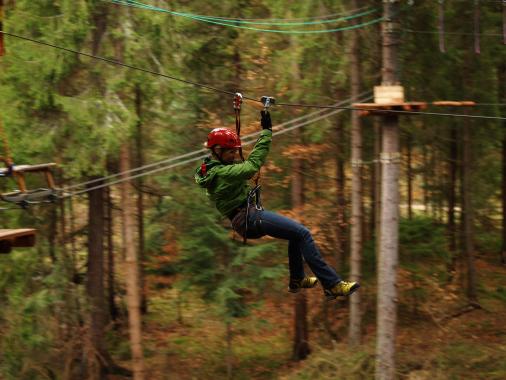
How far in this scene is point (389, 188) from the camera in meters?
10.8

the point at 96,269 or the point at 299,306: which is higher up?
the point at 96,269

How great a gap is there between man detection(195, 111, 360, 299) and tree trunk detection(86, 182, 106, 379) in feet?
32.1

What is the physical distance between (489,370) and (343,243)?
15.9 ft

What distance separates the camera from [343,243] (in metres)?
16.4

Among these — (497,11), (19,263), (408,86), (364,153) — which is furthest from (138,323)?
(497,11)

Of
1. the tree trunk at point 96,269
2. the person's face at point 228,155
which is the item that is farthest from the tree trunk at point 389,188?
the tree trunk at point 96,269

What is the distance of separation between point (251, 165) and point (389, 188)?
5.73 metres

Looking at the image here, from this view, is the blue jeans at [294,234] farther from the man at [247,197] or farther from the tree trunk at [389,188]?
the tree trunk at [389,188]

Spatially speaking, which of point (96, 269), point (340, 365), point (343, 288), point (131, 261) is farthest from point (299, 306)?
point (343, 288)

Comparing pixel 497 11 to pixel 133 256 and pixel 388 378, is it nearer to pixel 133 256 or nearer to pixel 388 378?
pixel 388 378

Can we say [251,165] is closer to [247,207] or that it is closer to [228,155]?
[228,155]

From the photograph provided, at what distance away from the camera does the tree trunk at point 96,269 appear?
1531 centimetres

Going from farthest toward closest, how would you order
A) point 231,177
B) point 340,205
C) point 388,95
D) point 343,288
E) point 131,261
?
point 340,205, point 131,261, point 388,95, point 343,288, point 231,177

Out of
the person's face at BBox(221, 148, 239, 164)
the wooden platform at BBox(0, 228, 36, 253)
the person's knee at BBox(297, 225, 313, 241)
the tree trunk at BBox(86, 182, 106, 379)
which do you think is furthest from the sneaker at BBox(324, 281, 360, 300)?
the tree trunk at BBox(86, 182, 106, 379)
